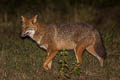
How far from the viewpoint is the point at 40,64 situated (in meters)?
9.35

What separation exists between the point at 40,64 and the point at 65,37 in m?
1.07

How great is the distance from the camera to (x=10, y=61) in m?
9.41

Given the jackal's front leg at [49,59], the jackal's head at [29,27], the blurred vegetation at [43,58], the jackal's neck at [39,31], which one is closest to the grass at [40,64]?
the blurred vegetation at [43,58]

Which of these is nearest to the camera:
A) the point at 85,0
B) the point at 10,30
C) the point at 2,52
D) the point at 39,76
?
the point at 39,76

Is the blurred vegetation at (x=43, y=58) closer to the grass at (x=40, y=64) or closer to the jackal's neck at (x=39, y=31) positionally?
the grass at (x=40, y=64)

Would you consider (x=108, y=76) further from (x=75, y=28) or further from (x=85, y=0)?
(x=85, y=0)

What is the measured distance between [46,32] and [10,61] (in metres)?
1.36

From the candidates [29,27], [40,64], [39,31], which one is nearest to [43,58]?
[40,64]

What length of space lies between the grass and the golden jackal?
0.34 metres

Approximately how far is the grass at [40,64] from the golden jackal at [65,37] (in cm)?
34

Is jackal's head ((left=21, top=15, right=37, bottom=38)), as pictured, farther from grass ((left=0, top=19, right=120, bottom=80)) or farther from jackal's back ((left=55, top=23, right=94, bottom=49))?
grass ((left=0, top=19, right=120, bottom=80))

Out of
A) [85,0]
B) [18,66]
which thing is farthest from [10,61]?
[85,0]

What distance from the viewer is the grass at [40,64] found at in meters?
8.12

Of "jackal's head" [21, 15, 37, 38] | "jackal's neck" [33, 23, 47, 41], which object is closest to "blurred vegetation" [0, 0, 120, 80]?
"jackal's neck" [33, 23, 47, 41]
